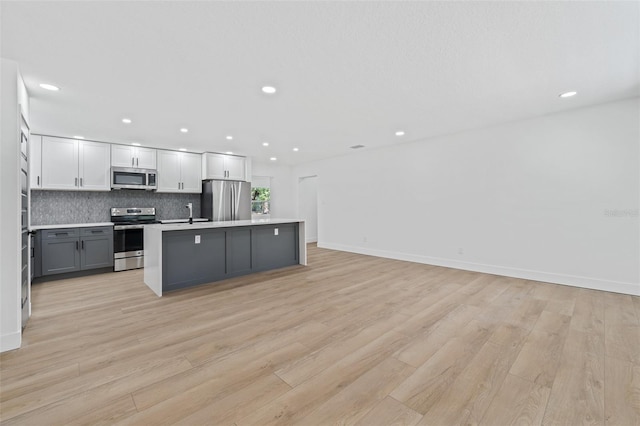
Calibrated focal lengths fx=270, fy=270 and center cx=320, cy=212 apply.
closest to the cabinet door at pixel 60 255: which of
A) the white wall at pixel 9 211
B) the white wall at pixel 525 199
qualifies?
the white wall at pixel 9 211

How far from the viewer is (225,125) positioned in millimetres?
4469

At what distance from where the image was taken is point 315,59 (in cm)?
252

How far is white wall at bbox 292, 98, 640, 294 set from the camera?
3682 millimetres

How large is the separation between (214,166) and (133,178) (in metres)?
1.70

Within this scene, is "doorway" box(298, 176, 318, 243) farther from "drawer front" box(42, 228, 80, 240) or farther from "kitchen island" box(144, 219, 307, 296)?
"drawer front" box(42, 228, 80, 240)

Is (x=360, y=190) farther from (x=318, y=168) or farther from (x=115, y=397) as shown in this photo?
(x=115, y=397)

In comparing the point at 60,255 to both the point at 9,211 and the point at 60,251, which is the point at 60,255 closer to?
the point at 60,251

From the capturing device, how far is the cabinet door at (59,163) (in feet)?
15.7

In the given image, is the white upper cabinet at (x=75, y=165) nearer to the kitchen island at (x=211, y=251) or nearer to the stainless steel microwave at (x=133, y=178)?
the stainless steel microwave at (x=133, y=178)

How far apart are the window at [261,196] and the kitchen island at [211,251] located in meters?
3.29

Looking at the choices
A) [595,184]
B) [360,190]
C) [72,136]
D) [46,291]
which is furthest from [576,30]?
[72,136]

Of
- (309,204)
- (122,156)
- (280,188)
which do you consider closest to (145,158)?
(122,156)

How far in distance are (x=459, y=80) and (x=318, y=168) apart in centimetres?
529

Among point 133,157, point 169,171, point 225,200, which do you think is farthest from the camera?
point 225,200
